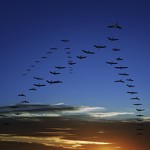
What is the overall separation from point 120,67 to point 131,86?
460 inches

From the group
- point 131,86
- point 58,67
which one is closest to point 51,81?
point 58,67

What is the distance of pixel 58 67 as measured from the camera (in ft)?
565

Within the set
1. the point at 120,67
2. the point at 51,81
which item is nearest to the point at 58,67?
the point at 51,81

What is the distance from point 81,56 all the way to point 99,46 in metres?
7.73

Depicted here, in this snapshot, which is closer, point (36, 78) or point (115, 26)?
point (115, 26)

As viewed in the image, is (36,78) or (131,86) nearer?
(36,78)

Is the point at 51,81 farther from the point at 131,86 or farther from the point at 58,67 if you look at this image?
the point at 131,86

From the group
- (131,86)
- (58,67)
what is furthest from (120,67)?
(58,67)

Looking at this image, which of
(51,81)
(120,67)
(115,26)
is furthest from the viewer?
(120,67)

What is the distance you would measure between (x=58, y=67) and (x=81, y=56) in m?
9.66

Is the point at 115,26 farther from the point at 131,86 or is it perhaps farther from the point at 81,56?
the point at 131,86

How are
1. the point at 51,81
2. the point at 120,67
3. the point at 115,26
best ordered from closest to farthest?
the point at 115,26
the point at 51,81
the point at 120,67

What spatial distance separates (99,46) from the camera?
561 ft

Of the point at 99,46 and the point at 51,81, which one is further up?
the point at 99,46
